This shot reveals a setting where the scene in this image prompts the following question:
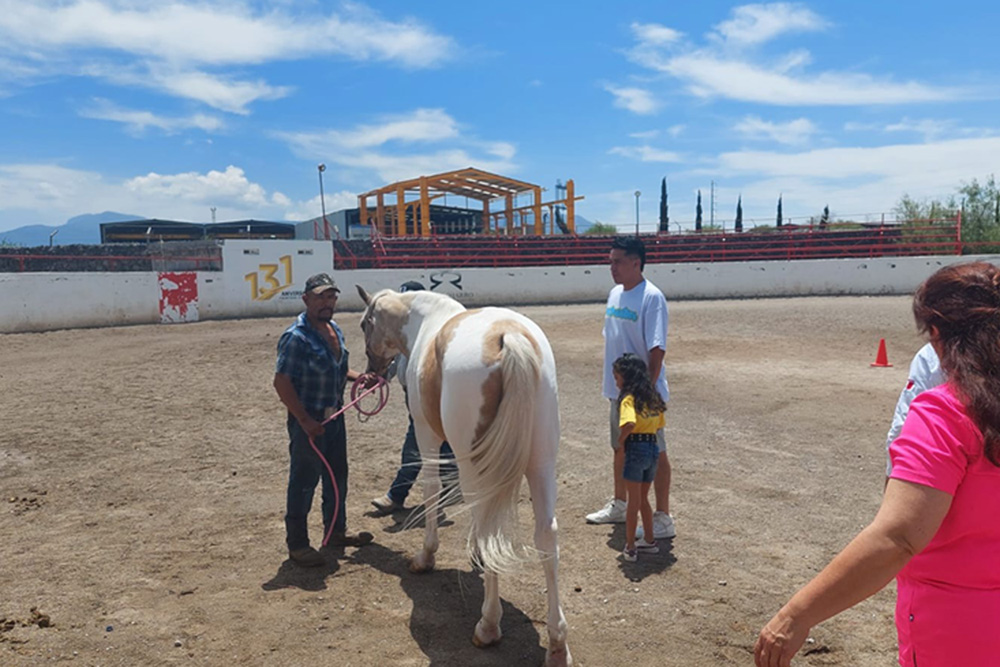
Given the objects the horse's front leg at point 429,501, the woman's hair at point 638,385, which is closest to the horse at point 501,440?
the horse's front leg at point 429,501

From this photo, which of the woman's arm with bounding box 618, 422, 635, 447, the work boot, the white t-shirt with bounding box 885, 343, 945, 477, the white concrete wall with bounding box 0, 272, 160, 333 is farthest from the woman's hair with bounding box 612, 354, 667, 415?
the white concrete wall with bounding box 0, 272, 160, 333

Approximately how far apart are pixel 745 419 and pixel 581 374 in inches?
121

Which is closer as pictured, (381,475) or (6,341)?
(381,475)

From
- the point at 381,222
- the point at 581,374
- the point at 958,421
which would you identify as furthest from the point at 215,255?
the point at 958,421

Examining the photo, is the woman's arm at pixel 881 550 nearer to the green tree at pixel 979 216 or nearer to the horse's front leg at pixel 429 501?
the horse's front leg at pixel 429 501

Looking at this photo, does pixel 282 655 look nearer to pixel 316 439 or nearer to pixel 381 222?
pixel 316 439

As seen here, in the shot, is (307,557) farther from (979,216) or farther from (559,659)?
(979,216)

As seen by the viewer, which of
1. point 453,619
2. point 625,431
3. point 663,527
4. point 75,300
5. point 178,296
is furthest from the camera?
point 178,296

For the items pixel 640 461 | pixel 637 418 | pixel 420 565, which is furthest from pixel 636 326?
pixel 420 565

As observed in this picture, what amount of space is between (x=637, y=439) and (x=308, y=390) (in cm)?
204

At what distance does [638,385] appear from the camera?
392 centimetres

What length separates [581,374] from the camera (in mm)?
9781

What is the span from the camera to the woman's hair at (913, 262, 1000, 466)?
4.49ft

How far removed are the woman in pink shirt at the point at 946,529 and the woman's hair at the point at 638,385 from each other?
7.69 ft
